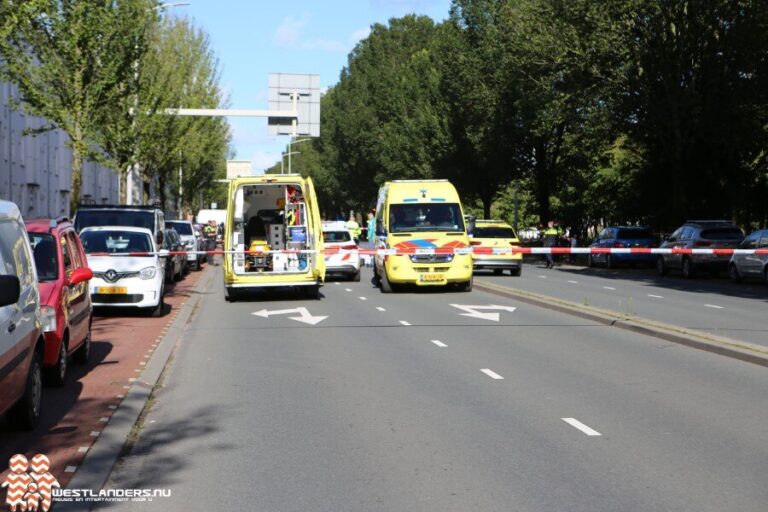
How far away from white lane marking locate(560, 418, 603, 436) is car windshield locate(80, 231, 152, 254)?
42.9 feet

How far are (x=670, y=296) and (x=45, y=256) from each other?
16190 mm

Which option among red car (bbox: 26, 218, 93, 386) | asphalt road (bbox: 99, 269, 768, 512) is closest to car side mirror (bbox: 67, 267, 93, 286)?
red car (bbox: 26, 218, 93, 386)

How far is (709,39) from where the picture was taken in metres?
36.7

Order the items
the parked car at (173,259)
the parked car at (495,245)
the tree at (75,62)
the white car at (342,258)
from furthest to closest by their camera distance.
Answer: the parked car at (495,245) < the white car at (342,258) < the tree at (75,62) < the parked car at (173,259)

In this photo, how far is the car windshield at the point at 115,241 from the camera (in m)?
19.7

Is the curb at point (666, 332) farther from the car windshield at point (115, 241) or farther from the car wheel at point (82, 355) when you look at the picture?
the car windshield at point (115, 241)

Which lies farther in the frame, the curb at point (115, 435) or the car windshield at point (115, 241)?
the car windshield at point (115, 241)

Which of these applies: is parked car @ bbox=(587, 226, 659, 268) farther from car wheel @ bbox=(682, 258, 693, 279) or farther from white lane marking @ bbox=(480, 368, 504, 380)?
white lane marking @ bbox=(480, 368, 504, 380)

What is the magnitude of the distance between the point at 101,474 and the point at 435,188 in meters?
19.1

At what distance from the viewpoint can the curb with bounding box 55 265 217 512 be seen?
6277 mm

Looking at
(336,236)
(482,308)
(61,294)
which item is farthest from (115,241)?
(336,236)

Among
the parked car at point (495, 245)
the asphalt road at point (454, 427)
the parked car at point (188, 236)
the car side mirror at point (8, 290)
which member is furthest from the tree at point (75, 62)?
the car side mirror at point (8, 290)

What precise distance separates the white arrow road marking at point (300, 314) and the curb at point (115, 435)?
4276 millimetres

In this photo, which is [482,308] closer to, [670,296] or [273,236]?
[670,296]
